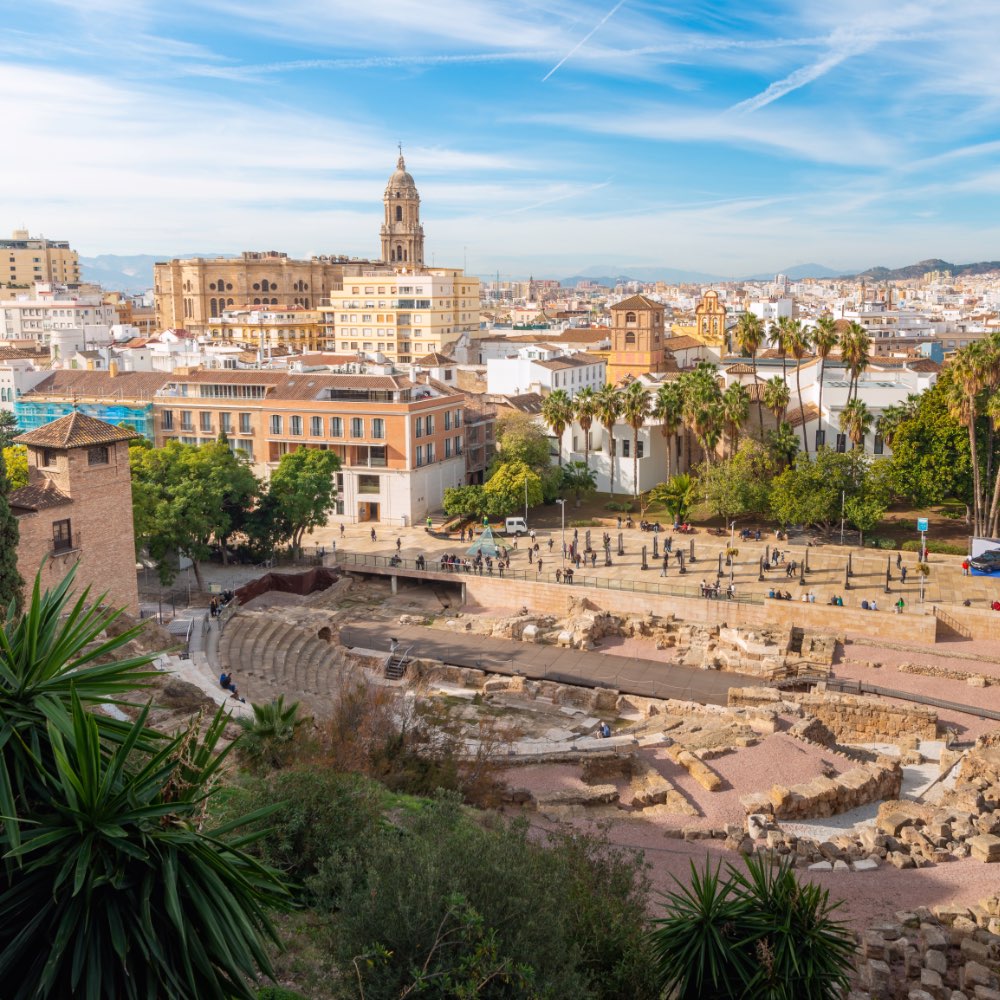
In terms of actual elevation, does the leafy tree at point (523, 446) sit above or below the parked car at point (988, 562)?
above

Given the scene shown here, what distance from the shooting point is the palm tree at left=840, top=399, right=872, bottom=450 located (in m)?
50.4

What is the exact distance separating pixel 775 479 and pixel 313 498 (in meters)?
21.4

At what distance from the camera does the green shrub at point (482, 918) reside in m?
10.3

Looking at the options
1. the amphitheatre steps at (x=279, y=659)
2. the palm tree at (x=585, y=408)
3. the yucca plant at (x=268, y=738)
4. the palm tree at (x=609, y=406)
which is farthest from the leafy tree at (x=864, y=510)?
the yucca plant at (x=268, y=738)

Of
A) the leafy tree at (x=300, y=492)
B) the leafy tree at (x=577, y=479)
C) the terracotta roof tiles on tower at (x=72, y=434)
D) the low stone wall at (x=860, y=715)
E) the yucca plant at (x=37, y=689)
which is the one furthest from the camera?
the leafy tree at (x=577, y=479)

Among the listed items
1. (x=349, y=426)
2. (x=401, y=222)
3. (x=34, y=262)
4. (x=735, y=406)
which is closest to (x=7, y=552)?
(x=349, y=426)

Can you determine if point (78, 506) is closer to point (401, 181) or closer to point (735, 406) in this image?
point (735, 406)

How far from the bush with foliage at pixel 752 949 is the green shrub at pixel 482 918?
52cm

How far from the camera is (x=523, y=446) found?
180ft

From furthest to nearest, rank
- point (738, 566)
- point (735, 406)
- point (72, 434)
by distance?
point (735, 406)
point (738, 566)
point (72, 434)

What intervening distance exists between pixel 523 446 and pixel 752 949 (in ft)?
141

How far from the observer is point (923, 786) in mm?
27172

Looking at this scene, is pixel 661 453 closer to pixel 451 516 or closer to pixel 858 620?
pixel 451 516

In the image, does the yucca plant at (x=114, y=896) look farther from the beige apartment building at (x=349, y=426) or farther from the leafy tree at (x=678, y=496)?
the beige apartment building at (x=349, y=426)
